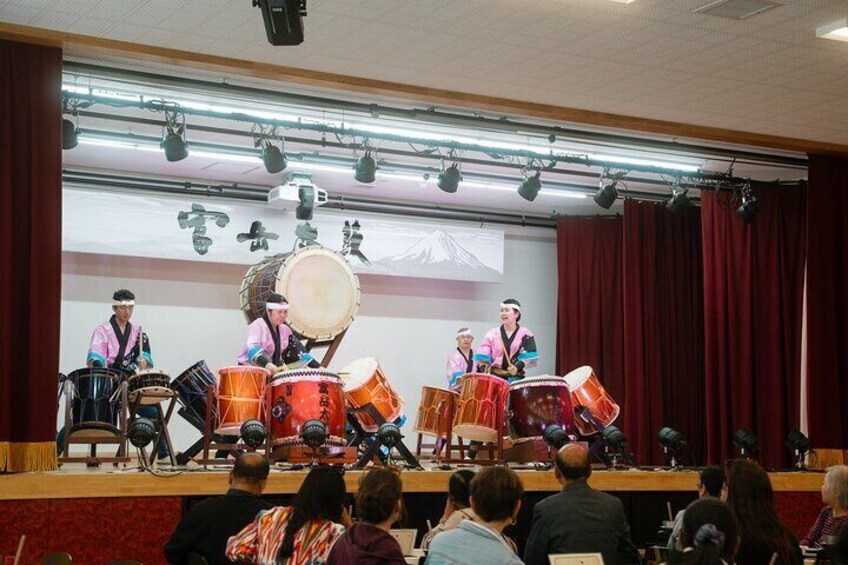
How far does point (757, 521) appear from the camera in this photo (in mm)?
4270

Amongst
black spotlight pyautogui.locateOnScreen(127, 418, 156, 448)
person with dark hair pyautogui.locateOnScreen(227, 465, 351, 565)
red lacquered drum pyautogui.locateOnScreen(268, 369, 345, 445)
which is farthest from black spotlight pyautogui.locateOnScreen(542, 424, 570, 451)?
person with dark hair pyautogui.locateOnScreen(227, 465, 351, 565)

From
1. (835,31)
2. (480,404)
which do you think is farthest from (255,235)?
(835,31)

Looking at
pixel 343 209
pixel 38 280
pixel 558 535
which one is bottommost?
pixel 558 535

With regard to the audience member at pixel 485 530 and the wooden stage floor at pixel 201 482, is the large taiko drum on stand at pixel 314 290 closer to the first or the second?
the wooden stage floor at pixel 201 482

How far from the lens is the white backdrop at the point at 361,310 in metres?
11.8

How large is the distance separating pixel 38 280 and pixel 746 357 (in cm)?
704

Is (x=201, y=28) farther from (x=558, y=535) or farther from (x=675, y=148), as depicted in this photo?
(x=675, y=148)

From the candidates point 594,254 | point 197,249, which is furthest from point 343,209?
point 594,254

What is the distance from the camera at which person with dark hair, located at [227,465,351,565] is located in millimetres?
3979

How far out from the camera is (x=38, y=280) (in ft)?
23.1

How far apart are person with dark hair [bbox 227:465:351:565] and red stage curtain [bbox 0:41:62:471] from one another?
326 centimetres

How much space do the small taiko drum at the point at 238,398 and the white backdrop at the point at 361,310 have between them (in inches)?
156

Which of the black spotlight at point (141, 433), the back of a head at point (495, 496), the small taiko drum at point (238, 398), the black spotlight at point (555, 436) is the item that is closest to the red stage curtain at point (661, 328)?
the black spotlight at point (555, 436)

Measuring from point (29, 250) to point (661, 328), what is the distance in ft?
26.2
